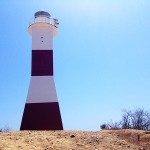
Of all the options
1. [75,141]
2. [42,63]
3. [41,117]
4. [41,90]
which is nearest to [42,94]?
[41,90]

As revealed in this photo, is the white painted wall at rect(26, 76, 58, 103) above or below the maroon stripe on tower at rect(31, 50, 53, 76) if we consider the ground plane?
below

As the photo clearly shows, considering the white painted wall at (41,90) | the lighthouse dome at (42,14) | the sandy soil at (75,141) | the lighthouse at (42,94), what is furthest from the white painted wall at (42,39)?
the sandy soil at (75,141)

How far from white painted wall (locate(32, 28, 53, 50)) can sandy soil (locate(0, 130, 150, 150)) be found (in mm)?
11923

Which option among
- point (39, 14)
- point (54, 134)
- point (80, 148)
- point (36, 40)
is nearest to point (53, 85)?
point (36, 40)

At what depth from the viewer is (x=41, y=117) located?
24.0m

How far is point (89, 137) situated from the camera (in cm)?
1430

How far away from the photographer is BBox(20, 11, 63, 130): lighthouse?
24031 mm

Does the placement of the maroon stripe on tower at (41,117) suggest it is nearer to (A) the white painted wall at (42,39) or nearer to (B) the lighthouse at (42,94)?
(B) the lighthouse at (42,94)

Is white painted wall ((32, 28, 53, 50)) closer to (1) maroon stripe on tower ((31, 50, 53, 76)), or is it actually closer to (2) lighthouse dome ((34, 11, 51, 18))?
(1) maroon stripe on tower ((31, 50, 53, 76))

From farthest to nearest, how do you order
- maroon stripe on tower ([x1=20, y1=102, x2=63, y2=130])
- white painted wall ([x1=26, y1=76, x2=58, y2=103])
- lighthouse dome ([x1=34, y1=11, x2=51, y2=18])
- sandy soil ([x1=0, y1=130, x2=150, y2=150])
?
lighthouse dome ([x1=34, y1=11, x2=51, y2=18])
white painted wall ([x1=26, y1=76, x2=58, y2=103])
maroon stripe on tower ([x1=20, y1=102, x2=63, y2=130])
sandy soil ([x1=0, y1=130, x2=150, y2=150])

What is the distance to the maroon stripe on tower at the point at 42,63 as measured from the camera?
25094 mm

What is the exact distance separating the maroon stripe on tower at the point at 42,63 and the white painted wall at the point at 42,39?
375 millimetres

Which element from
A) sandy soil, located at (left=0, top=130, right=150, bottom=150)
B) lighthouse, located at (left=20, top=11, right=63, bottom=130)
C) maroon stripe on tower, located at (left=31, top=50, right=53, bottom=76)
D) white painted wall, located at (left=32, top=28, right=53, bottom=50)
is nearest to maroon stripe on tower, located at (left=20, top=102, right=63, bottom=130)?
lighthouse, located at (left=20, top=11, right=63, bottom=130)

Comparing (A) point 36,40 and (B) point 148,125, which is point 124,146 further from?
(B) point 148,125
